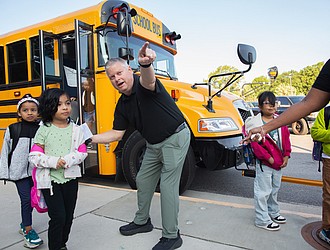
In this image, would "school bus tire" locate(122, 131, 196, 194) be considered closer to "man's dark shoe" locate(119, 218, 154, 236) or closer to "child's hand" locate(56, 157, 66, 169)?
"man's dark shoe" locate(119, 218, 154, 236)

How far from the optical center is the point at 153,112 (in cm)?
219

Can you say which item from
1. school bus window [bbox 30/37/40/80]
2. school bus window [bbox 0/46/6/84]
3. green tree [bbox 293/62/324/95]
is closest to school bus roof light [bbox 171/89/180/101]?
school bus window [bbox 30/37/40/80]

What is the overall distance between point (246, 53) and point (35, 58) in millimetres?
3268

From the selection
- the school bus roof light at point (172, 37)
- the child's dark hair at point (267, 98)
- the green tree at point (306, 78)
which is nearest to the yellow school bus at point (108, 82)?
the school bus roof light at point (172, 37)

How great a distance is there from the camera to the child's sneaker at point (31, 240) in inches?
90.7

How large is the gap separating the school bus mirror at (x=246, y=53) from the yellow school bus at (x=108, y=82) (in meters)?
0.01

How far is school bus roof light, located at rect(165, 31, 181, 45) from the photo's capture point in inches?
191

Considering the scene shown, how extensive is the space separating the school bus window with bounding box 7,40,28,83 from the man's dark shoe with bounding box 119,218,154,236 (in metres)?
3.18

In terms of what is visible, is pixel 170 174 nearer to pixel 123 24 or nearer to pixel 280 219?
pixel 280 219

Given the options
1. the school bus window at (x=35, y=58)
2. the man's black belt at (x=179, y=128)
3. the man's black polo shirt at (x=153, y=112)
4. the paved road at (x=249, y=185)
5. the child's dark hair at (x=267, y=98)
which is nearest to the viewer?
the man's black polo shirt at (x=153, y=112)

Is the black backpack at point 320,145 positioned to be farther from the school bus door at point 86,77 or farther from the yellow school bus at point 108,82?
the school bus door at point 86,77

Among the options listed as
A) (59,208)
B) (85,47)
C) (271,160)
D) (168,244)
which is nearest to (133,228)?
(168,244)

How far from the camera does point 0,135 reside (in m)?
4.88

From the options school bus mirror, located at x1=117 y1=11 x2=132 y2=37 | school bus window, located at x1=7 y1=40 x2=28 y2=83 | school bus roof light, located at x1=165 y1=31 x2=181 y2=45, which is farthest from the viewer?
school bus roof light, located at x1=165 y1=31 x2=181 y2=45
